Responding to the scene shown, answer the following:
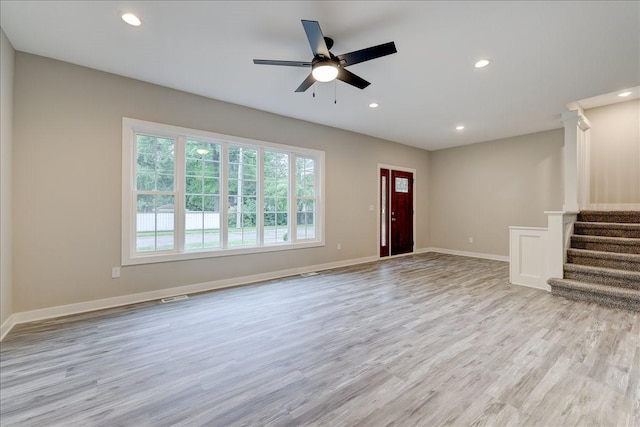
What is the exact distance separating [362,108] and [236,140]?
85.3 inches

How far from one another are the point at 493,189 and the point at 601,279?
10.8ft

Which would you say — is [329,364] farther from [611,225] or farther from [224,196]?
[611,225]

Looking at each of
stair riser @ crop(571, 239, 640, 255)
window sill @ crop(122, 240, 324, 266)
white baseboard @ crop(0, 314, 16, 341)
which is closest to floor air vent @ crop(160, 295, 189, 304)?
window sill @ crop(122, 240, 324, 266)

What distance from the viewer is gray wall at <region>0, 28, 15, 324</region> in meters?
2.61

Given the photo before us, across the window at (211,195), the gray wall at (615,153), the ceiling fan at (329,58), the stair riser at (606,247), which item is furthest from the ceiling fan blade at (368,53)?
the gray wall at (615,153)

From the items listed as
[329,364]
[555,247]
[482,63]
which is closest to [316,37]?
[482,63]

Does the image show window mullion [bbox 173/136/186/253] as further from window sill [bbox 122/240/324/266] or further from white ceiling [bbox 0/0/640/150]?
white ceiling [bbox 0/0/640/150]

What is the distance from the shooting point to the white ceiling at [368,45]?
2.34m

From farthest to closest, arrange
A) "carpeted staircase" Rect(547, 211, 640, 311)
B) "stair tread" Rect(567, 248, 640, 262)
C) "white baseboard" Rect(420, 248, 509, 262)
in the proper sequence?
"white baseboard" Rect(420, 248, 509, 262) → "stair tread" Rect(567, 248, 640, 262) → "carpeted staircase" Rect(547, 211, 640, 311)

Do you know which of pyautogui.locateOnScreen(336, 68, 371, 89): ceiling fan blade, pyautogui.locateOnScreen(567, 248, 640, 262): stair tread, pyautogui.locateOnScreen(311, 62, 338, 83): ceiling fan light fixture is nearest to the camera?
pyautogui.locateOnScreen(311, 62, 338, 83): ceiling fan light fixture

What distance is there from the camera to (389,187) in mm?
6883

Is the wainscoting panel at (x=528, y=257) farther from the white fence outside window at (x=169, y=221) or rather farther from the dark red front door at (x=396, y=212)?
the white fence outside window at (x=169, y=221)

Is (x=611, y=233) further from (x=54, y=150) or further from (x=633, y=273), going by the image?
(x=54, y=150)

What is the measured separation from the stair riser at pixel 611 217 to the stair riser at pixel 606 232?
277 mm
